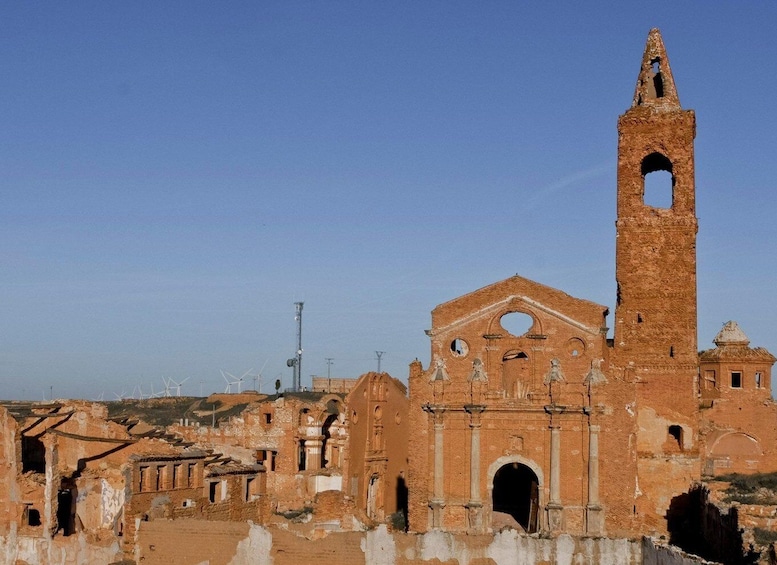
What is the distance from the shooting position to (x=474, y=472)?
3466cm

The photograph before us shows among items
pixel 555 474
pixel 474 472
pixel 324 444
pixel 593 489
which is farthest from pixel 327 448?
pixel 593 489

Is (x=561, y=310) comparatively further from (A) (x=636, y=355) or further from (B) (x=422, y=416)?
(B) (x=422, y=416)

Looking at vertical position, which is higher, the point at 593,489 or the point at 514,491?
the point at 593,489

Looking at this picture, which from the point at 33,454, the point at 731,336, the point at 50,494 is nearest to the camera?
the point at 50,494

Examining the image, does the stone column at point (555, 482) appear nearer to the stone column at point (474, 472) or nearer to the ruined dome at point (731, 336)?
the stone column at point (474, 472)

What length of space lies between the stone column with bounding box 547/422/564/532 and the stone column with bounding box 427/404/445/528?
3.70m

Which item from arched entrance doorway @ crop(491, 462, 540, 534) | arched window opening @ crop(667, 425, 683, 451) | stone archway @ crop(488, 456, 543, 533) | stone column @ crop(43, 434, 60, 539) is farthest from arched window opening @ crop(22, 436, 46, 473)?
arched window opening @ crop(667, 425, 683, 451)

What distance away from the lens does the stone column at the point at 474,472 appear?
34.2 m

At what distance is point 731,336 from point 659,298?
46.2ft

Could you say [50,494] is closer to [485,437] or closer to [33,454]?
[33,454]

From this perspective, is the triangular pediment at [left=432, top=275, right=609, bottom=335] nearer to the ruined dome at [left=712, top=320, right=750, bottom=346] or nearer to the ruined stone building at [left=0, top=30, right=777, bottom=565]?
the ruined stone building at [left=0, top=30, right=777, bottom=565]

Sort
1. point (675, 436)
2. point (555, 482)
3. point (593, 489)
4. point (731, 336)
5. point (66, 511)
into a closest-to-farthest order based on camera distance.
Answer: point (66, 511) → point (593, 489) → point (555, 482) → point (675, 436) → point (731, 336)

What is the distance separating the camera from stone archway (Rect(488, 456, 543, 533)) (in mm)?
34875

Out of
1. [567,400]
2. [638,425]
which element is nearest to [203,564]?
[567,400]
